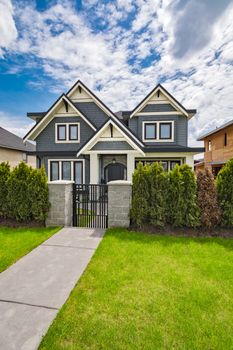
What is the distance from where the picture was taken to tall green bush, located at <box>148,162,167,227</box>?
5660 millimetres

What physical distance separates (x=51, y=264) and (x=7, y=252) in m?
1.33

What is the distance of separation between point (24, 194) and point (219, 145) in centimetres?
1918

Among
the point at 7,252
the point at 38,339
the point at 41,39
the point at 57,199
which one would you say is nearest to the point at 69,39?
the point at 41,39

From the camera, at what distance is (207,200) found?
18.1ft

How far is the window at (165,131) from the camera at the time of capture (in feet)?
42.2

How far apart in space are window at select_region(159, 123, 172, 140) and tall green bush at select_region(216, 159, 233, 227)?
7.51 meters

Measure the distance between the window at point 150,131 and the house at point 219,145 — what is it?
5.91m

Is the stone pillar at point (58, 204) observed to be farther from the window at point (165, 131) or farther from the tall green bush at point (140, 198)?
the window at point (165, 131)

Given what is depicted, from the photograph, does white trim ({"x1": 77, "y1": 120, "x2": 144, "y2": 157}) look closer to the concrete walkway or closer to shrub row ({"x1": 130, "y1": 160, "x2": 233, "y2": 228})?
shrub row ({"x1": 130, "y1": 160, "x2": 233, "y2": 228})

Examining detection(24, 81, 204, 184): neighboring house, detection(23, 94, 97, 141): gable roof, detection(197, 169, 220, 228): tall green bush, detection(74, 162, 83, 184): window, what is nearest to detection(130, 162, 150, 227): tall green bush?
detection(197, 169, 220, 228): tall green bush

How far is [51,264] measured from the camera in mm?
3801

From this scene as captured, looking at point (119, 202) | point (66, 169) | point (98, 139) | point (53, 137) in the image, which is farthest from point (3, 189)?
point (53, 137)

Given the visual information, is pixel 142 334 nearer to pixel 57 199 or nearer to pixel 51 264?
pixel 51 264

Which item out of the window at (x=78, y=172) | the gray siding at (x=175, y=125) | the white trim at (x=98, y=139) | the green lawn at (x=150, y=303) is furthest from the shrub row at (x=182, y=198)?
the gray siding at (x=175, y=125)
